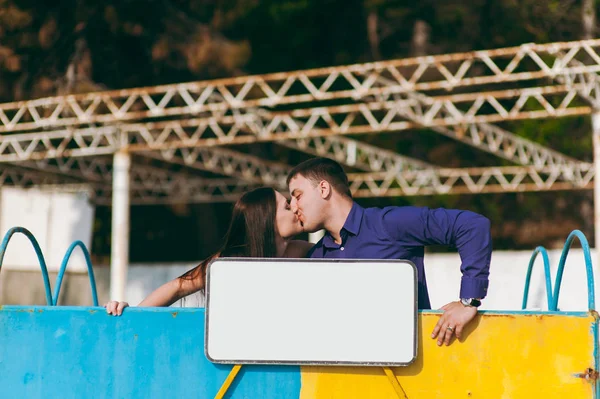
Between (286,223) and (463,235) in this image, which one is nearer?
(463,235)

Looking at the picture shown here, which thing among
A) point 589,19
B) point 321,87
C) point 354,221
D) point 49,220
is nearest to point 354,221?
point 354,221

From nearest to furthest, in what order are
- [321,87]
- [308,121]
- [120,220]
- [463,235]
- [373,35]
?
[463,235]
[321,87]
[120,220]
[308,121]
[373,35]

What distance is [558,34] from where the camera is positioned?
3584cm

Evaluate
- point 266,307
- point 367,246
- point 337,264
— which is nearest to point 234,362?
point 266,307

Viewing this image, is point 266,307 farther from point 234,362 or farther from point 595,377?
point 595,377

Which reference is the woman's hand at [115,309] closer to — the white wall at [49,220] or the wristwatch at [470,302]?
the wristwatch at [470,302]

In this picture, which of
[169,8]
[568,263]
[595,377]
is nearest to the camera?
[595,377]

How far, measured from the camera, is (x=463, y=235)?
4.55 meters

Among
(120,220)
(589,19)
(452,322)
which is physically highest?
(589,19)

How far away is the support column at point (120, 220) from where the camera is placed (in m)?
19.5

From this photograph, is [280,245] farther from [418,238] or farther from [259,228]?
[418,238]

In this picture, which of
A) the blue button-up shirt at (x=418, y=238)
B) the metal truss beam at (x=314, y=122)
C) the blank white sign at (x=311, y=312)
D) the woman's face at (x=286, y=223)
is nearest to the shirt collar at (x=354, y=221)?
the blue button-up shirt at (x=418, y=238)

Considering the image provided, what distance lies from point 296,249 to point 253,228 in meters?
0.52

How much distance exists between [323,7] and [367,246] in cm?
3244
